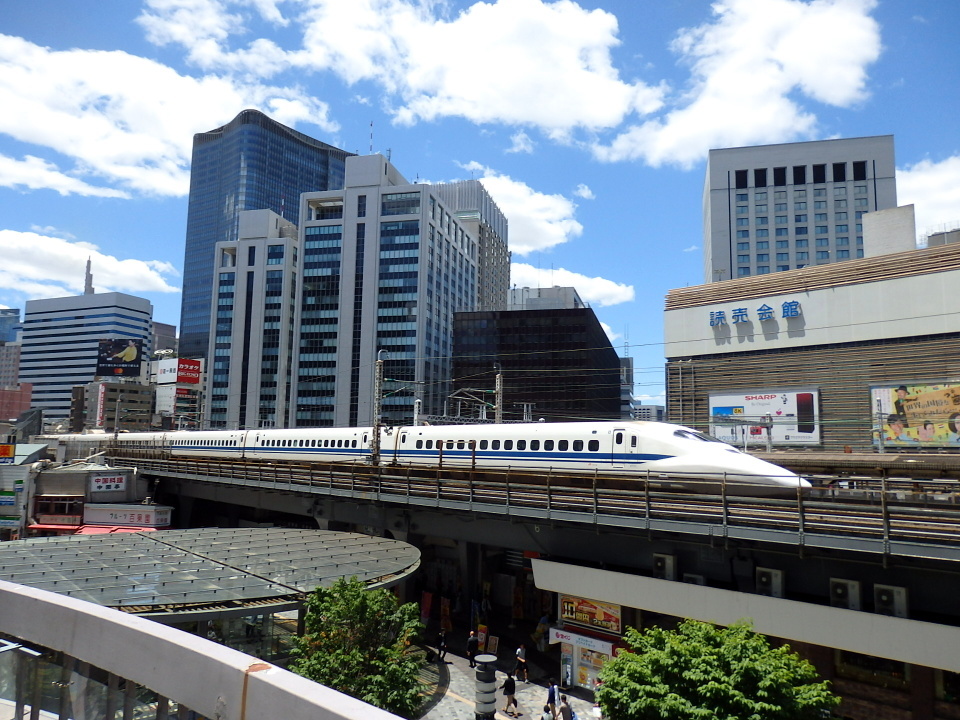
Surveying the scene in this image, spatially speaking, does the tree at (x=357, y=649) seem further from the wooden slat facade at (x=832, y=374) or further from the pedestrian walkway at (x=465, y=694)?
the wooden slat facade at (x=832, y=374)

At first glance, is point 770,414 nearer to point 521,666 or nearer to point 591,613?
point 591,613

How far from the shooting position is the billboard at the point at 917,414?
38.1 metres

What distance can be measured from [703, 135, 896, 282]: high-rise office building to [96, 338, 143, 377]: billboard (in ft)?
429

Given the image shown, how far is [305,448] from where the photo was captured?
44.6 m

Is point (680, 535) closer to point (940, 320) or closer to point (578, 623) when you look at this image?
point (578, 623)

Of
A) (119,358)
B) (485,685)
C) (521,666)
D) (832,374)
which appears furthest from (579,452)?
(119,358)

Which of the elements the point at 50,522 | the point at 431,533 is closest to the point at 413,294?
the point at 50,522

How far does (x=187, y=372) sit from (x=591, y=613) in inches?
4749

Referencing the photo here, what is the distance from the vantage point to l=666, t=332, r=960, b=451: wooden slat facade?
130 feet

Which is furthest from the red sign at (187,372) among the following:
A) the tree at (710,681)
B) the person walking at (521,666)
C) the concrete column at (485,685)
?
the tree at (710,681)

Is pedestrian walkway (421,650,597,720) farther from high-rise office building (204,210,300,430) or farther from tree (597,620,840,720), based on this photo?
high-rise office building (204,210,300,430)

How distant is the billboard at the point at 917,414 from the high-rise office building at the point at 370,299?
82.0m

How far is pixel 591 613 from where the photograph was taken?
21.8m

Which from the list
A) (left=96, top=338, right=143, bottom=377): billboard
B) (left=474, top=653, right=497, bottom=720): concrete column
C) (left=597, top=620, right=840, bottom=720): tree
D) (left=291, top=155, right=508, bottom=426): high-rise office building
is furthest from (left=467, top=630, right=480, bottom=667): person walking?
(left=96, top=338, right=143, bottom=377): billboard
